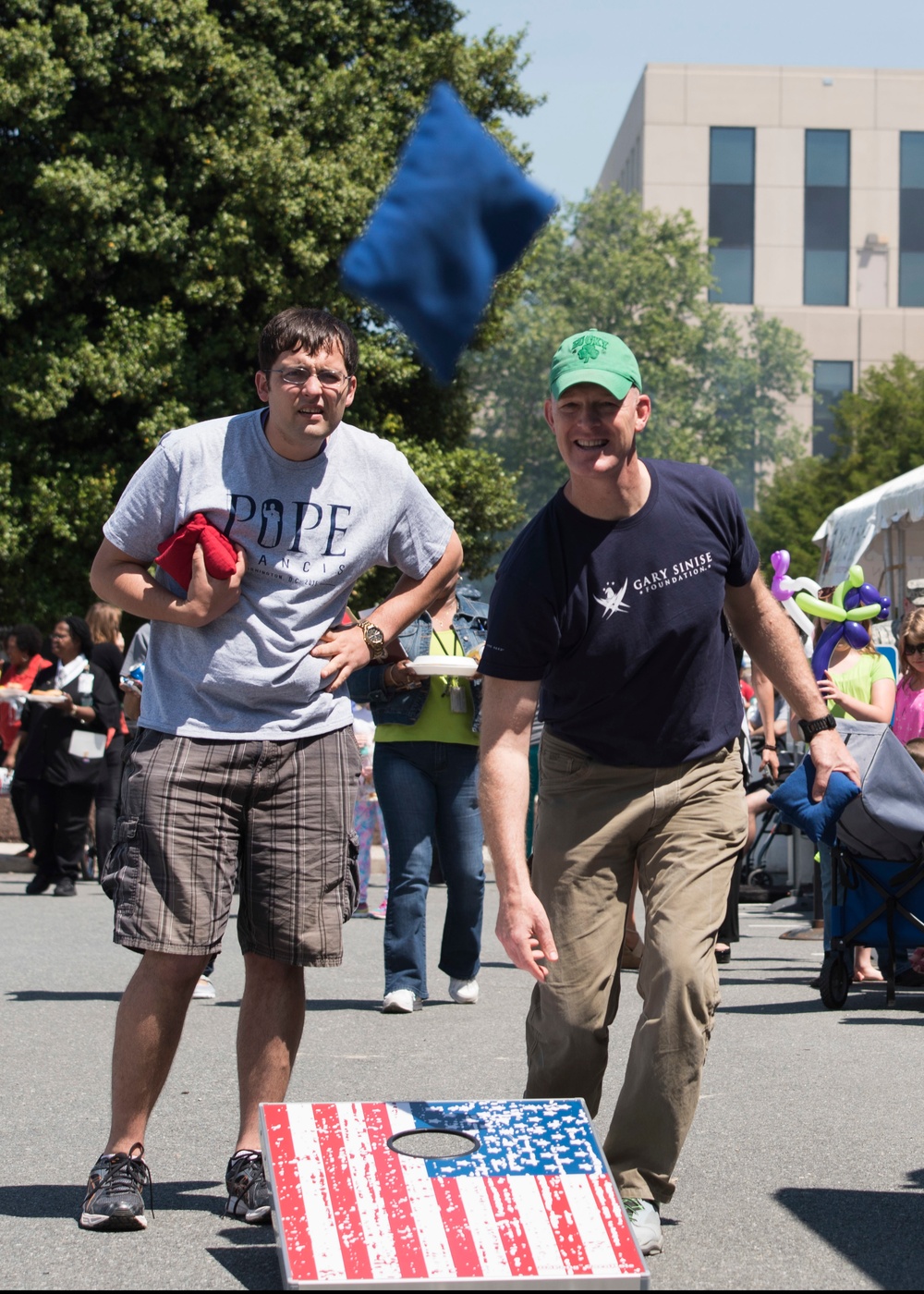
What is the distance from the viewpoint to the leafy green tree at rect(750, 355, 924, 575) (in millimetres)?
42500

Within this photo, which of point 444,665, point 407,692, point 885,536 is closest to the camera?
point 444,665

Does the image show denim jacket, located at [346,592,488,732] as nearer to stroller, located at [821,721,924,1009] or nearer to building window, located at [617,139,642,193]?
stroller, located at [821,721,924,1009]

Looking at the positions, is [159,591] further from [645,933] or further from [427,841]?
[427,841]

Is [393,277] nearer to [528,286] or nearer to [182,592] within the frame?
[182,592]

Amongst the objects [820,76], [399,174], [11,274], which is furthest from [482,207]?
[820,76]

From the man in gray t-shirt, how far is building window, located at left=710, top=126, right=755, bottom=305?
7432 centimetres

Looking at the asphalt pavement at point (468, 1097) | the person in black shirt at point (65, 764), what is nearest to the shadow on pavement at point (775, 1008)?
the asphalt pavement at point (468, 1097)

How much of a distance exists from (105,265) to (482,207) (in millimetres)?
20448

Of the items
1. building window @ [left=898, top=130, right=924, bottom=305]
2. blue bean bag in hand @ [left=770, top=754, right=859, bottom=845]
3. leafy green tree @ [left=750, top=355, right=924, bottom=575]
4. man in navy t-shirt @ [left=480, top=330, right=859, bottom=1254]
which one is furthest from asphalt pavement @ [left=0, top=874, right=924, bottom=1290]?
building window @ [left=898, top=130, right=924, bottom=305]

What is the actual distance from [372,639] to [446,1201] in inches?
57.0

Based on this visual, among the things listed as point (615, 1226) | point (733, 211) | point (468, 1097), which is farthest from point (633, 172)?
point (615, 1226)

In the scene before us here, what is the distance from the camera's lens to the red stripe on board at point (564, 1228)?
3.32 meters

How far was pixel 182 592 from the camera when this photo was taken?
4180 mm

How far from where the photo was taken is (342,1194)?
3.45m
